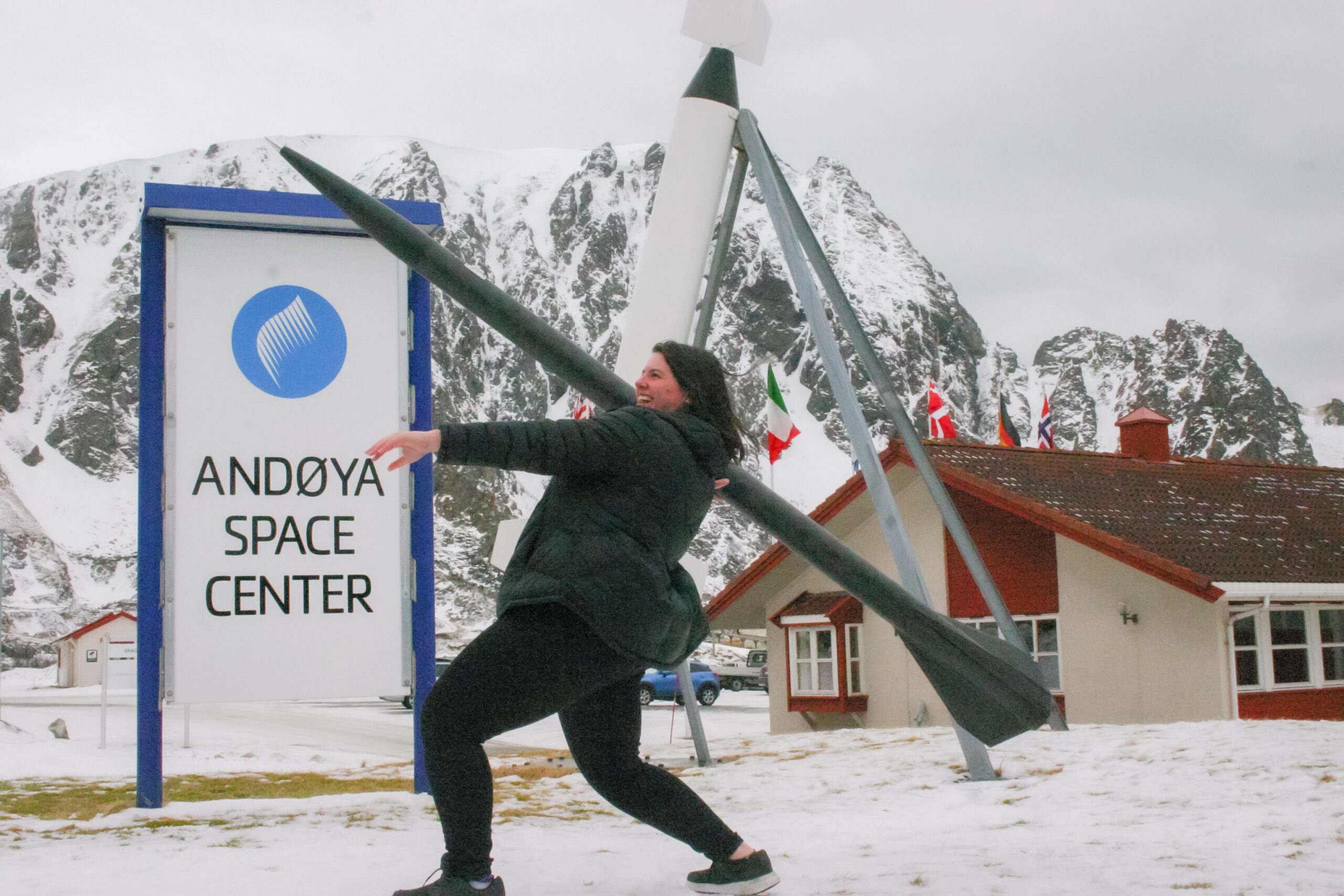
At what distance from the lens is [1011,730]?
386 cm

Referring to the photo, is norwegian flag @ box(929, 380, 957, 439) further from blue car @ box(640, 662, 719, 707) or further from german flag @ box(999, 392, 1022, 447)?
blue car @ box(640, 662, 719, 707)

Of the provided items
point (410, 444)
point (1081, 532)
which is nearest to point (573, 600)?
point (410, 444)

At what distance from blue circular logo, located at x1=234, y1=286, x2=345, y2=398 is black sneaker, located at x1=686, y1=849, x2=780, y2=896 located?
3204 mm

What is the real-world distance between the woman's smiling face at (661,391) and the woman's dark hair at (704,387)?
1 centimetres

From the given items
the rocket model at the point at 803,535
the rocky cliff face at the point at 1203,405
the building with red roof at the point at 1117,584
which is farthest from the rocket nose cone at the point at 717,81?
the rocky cliff face at the point at 1203,405

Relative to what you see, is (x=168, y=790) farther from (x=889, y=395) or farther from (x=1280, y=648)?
(x=1280, y=648)

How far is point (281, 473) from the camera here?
5273 mm

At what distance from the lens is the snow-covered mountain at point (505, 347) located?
10025 centimetres

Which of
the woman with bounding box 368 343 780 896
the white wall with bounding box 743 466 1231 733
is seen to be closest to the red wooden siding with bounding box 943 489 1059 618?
the white wall with bounding box 743 466 1231 733

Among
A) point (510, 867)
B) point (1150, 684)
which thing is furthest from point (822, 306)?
point (1150, 684)

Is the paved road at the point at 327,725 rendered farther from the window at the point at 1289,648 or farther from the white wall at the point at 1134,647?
the window at the point at 1289,648

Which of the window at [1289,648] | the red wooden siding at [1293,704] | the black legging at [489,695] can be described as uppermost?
the black legging at [489,695]

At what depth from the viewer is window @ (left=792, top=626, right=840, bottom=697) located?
67.3 ft

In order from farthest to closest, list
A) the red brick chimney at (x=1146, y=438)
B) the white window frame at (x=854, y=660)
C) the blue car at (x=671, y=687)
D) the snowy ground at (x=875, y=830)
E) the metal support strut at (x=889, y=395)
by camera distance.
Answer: the blue car at (x=671, y=687), the red brick chimney at (x=1146, y=438), the white window frame at (x=854, y=660), the metal support strut at (x=889, y=395), the snowy ground at (x=875, y=830)
